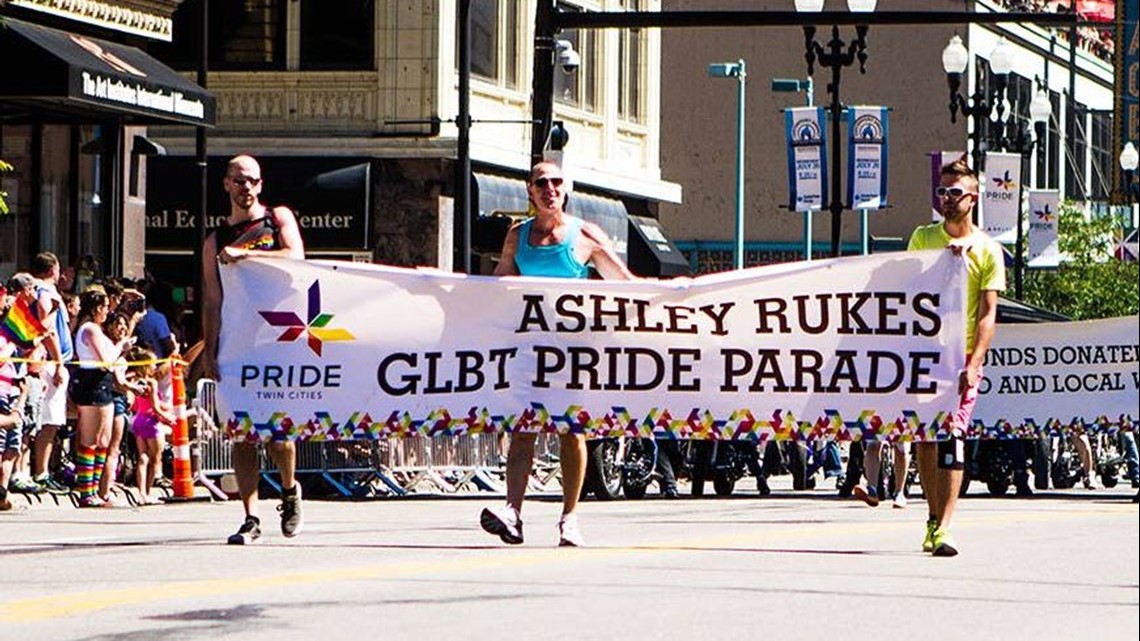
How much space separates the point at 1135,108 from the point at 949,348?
5427 cm

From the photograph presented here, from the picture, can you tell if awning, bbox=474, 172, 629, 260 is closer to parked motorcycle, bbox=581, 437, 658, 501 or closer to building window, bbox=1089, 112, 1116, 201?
parked motorcycle, bbox=581, 437, 658, 501

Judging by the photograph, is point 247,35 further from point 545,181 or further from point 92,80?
point 545,181

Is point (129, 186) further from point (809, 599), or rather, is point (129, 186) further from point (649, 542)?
point (809, 599)

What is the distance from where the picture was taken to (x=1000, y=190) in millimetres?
44469

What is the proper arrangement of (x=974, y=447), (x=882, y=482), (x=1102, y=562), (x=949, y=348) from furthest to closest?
(x=974, y=447)
(x=882, y=482)
(x=949, y=348)
(x=1102, y=562)

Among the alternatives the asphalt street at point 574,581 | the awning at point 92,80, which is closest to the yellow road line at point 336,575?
the asphalt street at point 574,581

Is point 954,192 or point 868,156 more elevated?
point 868,156

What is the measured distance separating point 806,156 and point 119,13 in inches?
515

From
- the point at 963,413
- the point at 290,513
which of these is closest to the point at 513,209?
the point at 290,513

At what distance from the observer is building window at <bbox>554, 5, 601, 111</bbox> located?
4528 centimetres

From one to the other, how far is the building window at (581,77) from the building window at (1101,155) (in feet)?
118

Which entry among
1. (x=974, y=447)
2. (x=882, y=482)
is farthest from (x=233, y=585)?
(x=974, y=447)

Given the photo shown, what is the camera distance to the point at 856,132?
3938cm

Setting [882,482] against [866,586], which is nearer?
[866,586]
